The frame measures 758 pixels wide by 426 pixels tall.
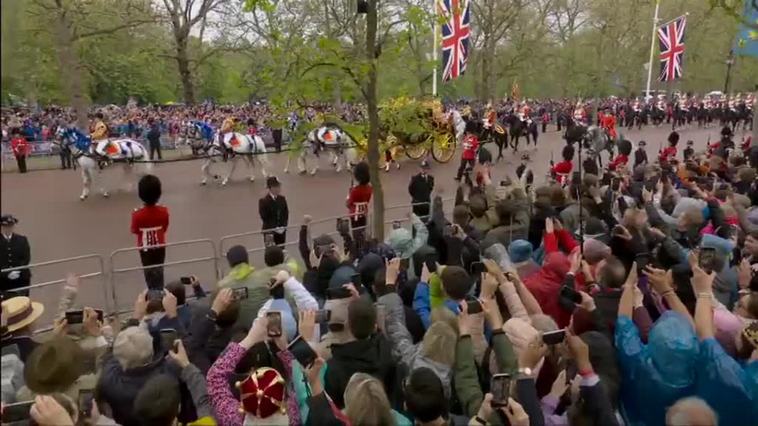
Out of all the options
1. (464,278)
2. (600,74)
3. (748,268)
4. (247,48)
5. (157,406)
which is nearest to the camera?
(157,406)

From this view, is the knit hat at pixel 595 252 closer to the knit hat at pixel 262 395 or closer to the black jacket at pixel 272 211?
the knit hat at pixel 262 395

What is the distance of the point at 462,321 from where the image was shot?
378cm

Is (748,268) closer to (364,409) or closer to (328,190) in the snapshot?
(364,409)

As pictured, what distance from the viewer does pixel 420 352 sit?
12.1 ft

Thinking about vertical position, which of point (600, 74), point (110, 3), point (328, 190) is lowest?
point (328, 190)

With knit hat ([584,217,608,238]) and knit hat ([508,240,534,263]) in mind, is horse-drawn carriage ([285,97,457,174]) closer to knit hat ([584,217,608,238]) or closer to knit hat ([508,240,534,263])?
knit hat ([584,217,608,238])

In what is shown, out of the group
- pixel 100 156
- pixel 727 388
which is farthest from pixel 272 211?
pixel 100 156

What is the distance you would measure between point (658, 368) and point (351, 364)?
1.69 m

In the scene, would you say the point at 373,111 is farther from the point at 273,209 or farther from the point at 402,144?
the point at 402,144

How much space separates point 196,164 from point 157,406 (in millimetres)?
20793

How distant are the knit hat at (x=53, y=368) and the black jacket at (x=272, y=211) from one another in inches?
246

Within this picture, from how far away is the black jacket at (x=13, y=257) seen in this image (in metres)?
7.38

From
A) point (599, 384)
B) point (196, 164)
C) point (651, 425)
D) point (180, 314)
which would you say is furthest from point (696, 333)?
point (196, 164)

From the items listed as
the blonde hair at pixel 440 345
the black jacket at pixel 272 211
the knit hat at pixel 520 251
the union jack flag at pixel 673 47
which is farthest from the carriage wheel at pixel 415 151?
the blonde hair at pixel 440 345
